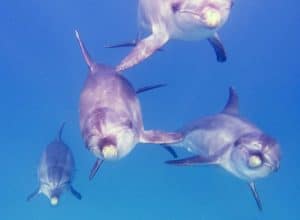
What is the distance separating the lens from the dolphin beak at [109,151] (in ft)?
16.4

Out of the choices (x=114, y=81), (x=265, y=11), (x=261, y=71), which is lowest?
(x=114, y=81)

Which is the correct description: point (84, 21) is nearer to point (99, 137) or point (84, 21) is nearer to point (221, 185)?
point (221, 185)

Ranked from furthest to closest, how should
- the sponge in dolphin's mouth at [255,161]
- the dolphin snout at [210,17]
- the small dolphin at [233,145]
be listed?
the small dolphin at [233,145] → the sponge in dolphin's mouth at [255,161] → the dolphin snout at [210,17]

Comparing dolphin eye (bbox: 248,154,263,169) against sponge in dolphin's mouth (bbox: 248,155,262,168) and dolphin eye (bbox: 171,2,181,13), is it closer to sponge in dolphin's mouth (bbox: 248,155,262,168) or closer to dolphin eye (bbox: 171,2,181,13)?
sponge in dolphin's mouth (bbox: 248,155,262,168)

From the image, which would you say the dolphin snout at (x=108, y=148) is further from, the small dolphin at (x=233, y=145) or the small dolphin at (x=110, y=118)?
the small dolphin at (x=233, y=145)

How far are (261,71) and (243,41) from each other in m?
1.24

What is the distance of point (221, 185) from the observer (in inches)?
668

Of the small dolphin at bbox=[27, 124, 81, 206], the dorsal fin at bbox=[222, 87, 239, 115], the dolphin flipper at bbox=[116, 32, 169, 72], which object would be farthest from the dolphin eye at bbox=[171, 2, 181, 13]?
the small dolphin at bbox=[27, 124, 81, 206]

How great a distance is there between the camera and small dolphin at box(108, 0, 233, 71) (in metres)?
5.62

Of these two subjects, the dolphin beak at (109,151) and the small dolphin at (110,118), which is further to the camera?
the small dolphin at (110,118)

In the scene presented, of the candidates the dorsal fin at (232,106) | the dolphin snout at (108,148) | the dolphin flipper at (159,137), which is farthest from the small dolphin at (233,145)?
the dolphin snout at (108,148)

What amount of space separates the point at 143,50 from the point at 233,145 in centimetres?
178

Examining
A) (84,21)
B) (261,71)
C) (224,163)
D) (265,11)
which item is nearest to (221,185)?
(261,71)

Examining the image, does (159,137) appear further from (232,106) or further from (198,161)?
(232,106)
